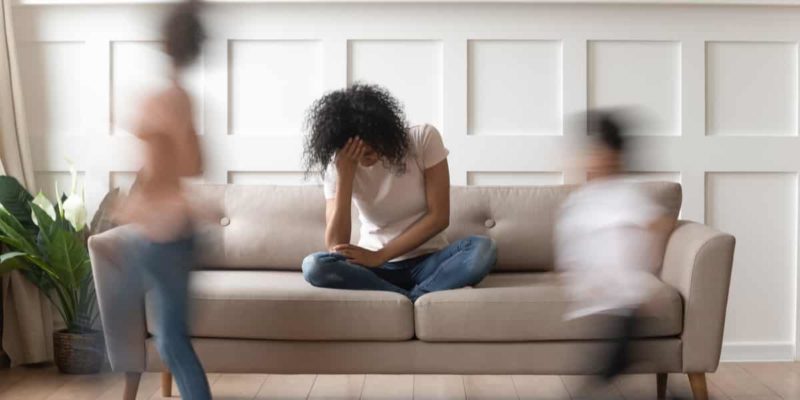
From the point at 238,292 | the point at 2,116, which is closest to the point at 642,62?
the point at 238,292


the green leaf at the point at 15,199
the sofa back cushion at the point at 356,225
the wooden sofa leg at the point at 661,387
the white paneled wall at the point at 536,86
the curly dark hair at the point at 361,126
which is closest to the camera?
the curly dark hair at the point at 361,126

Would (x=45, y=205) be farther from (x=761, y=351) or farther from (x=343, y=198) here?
(x=761, y=351)

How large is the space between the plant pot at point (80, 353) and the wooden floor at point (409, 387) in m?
0.04

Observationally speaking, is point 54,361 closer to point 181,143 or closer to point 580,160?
point 181,143

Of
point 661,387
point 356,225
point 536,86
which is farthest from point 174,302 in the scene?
point 536,86

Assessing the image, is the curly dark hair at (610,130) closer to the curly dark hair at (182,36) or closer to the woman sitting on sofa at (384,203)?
the woman sitting on sofa at (384,203)

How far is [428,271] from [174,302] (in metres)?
0.84

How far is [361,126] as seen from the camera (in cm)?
298

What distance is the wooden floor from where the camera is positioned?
331 cm

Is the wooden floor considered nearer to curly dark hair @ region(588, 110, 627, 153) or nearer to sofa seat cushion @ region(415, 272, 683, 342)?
sofa seat cushion @ region(415, 272, 683, 342)

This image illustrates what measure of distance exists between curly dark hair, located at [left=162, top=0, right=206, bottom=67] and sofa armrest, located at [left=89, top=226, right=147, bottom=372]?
0.72 m

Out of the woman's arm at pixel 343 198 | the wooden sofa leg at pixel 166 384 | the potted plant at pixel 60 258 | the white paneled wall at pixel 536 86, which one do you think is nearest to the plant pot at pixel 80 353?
the potted plant at pixel 60 258

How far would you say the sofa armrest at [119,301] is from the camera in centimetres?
294

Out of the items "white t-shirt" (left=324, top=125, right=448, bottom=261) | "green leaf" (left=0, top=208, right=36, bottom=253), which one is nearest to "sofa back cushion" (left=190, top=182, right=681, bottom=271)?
"white t-shirt" (left=324, top=125, right=448, bottom=261)
